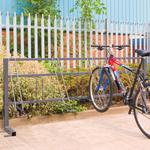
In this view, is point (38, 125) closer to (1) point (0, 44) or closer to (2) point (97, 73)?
(2) point (97, 73)

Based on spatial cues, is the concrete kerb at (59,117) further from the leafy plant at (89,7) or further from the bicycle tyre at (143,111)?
the leafy plant at (89,7)

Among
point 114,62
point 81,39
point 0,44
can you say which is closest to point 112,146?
point 114,62

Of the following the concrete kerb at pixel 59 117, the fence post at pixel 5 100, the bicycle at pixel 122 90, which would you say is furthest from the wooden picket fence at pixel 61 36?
the fence post at pixel 5 100

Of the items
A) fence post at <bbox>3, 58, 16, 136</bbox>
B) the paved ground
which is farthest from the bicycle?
fence post at <bbox>3, 58, 16, 136</bbox>

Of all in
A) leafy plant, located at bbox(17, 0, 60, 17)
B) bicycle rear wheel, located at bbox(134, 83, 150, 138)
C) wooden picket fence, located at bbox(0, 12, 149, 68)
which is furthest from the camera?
leafy plant, located at bbox(17, 0, 60, 17)

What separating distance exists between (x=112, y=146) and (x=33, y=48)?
4.30 m

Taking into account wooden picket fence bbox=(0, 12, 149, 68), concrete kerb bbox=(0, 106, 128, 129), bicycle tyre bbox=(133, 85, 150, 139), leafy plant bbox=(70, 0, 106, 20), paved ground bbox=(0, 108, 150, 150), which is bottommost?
paved ground bbox=(0, 108, 150, 150)

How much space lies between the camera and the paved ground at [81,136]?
530 cm

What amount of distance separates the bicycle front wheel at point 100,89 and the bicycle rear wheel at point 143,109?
0.73 metres

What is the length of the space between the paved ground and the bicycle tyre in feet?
0.46

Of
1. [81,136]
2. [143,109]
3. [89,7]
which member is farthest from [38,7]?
[143,109]

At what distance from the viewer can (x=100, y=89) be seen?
6.88 metres

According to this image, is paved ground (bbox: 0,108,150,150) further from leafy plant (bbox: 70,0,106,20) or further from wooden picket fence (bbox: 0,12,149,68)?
leafy plant (bbox: 70,0,106,20)

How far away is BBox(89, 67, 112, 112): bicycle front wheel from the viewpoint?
6.61 meters
